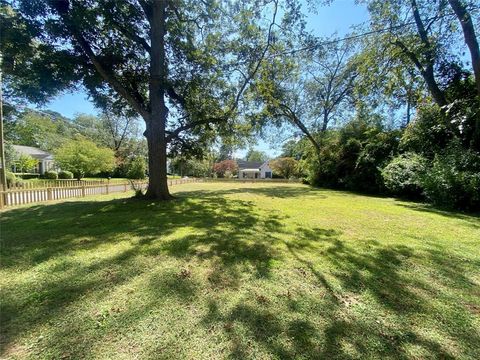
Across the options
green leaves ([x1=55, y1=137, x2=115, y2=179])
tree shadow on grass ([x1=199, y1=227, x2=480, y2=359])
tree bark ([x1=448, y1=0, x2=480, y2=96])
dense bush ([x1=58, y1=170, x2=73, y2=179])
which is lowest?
tree shadow on grass ([x1=199, y1=227, x2=480, y2=359])

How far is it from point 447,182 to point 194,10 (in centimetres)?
1217

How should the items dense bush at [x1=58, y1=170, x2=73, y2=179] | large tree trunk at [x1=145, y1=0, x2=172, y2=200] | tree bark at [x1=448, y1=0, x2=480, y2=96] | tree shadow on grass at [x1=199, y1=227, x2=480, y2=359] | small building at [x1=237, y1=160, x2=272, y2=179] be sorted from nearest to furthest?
tree shadow on grass at [x1=199, y1=227, x2=480, y2=359] < tree bark at [x1=448, y1=0, x2=480, y2=96] < large tree trunk at [x1=145, y1=0, x2=172, y2=200] < dense bush at [x1=58, y1=170, x2=73, y2=179] < small building at [x1=237, y1=160, x2=272, y2=179]

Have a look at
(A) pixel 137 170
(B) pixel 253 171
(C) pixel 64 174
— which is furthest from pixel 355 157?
Answer: (B) pixel 253 171

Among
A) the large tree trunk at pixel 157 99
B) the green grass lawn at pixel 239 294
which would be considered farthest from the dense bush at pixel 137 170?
the green grass lawn at pixel 239 294

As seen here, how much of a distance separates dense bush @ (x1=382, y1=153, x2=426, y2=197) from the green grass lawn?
19.4 feet

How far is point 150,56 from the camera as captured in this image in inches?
398

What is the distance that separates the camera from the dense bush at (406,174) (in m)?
10.6

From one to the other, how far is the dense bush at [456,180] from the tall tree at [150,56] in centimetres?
812

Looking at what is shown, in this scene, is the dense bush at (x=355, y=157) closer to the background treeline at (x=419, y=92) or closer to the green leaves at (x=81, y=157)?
the background treeline at (x=419, y=92)

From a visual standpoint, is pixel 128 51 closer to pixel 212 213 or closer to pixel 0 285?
pixel 212 213

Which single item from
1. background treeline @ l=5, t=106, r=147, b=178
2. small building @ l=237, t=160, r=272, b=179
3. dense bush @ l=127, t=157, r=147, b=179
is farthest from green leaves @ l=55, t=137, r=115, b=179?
small building @ l=237, t=160, r=272, b=179

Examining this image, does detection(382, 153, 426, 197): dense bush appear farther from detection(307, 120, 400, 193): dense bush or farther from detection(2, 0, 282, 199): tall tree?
detection(2, 0, 282, 199): tall tree

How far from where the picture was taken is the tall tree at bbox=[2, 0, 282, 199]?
8.16 meters

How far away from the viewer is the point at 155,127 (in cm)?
955
